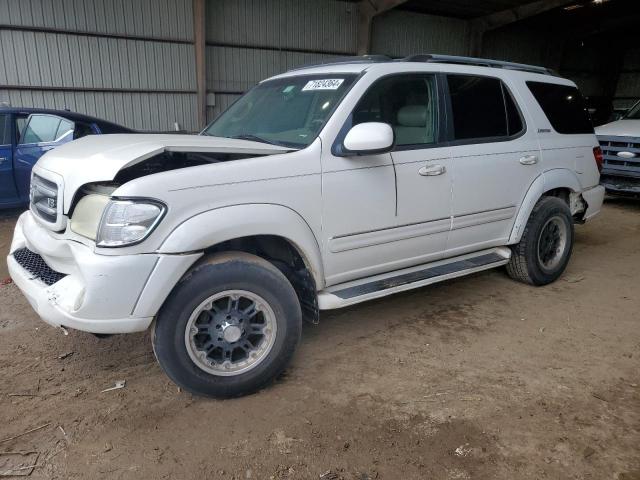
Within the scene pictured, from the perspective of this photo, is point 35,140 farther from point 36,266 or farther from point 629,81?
point 629,81

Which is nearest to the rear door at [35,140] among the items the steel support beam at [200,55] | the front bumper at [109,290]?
the front bumper at [109,290]

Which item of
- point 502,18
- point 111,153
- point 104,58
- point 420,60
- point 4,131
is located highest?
point 502,18

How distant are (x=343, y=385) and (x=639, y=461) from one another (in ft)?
5.22

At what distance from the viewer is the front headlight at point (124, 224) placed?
246 cm

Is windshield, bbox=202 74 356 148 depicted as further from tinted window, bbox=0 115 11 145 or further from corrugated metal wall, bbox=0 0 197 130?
corrugated metal wall, bbox=0 0 197 130

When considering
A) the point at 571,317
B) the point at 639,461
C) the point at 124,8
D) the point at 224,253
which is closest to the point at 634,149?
the point at 571,317

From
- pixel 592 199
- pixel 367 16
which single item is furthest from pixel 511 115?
pixel 367 16

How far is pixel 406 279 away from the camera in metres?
3.58

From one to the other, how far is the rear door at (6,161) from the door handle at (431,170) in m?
5.97

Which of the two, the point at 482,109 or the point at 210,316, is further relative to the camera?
the point at 482,109

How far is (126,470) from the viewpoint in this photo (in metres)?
2.36

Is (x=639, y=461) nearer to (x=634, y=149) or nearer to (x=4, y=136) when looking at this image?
(x=634, y=149)

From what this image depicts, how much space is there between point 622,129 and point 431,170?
6.87 metres

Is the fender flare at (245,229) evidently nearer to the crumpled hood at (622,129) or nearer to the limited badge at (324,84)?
the limited badge at (324,84)
